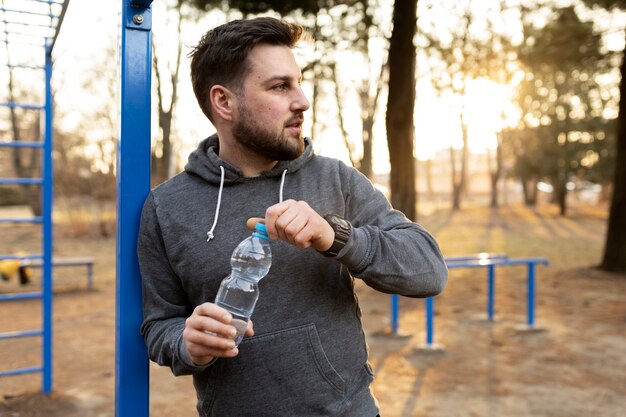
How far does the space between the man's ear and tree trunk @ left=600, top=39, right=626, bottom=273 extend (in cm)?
1029

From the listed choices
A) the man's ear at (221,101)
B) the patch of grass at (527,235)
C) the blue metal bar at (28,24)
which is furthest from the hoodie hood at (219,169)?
the patch of grass at (527,235)

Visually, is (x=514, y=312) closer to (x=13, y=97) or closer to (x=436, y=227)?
(x=13, y=97)

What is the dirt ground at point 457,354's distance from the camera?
454 centimetres

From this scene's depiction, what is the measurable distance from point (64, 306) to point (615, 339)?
6906 mm

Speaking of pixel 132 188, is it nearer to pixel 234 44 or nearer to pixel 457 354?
pixel 234 44

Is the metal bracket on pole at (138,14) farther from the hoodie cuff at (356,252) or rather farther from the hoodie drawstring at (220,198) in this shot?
the hoodie cuff at (356,252)

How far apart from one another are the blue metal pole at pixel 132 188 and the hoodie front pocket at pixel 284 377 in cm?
35

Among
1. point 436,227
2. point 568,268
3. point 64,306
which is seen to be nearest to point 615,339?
point 568,268

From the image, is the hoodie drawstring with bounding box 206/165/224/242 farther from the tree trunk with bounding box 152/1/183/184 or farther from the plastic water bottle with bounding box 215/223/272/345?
the tree trunk with bounding box 152/1/183/184

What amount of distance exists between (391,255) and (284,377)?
16.6 inches

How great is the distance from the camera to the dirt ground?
4535 mm

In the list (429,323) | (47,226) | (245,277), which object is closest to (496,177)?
(429,323)

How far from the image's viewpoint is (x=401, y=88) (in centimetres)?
936

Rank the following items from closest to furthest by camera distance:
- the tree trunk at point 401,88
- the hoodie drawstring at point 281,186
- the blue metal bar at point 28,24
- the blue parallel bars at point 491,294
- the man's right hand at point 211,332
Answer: the man's right hand at point 211,332, the hoodie drawstring at point 281,186, the blue metal bar at point 28,24, the blue parallel bars at point 491,294, the tree trunk at point 401,88
